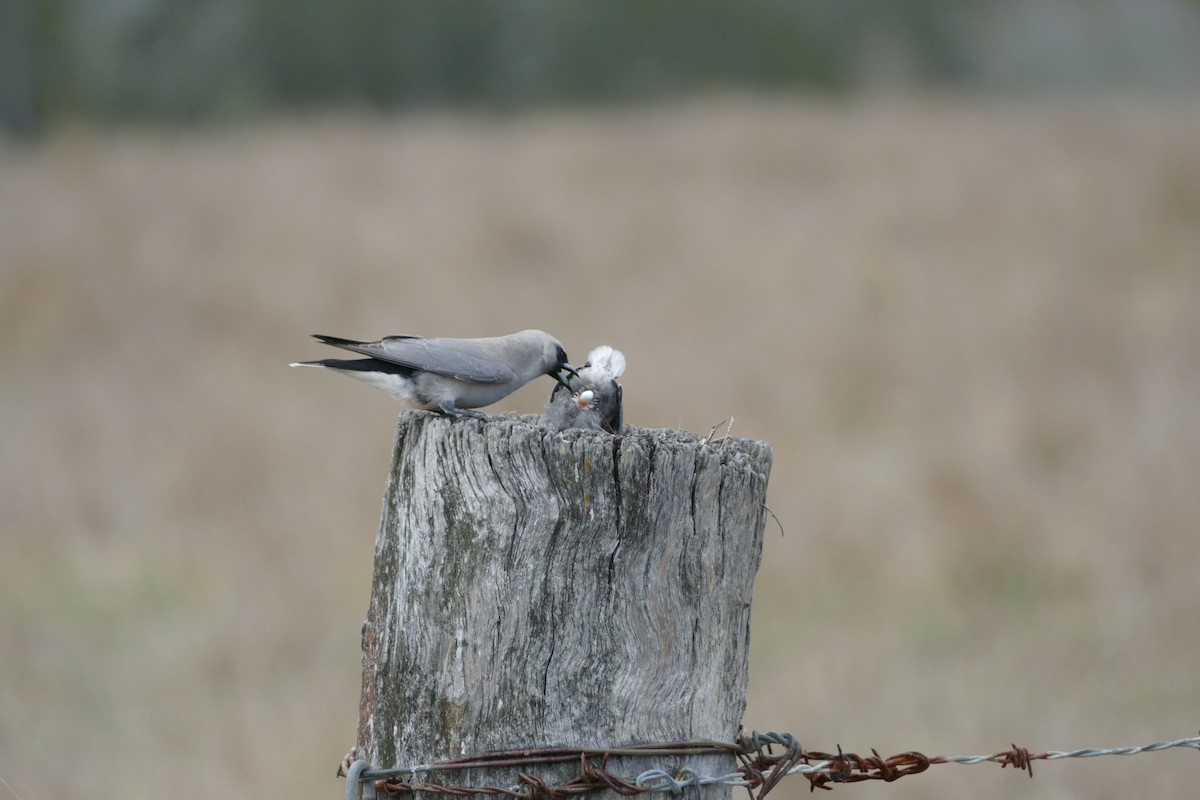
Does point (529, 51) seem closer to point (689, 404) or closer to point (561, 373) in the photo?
point (689, 404)

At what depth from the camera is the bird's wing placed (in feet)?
13.1

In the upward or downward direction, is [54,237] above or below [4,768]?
above

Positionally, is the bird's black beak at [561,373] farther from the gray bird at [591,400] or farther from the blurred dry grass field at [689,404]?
the blurred dry grass field at [689,404]

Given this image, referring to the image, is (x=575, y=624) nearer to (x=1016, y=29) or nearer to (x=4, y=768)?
(x=4, y=768)

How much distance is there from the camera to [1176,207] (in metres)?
17.8

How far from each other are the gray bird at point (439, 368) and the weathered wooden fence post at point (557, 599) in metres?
1.20


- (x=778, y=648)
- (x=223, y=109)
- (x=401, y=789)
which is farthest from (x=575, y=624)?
(x=223, y=109)

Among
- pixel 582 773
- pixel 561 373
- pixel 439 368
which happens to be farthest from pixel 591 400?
pixel 582 773

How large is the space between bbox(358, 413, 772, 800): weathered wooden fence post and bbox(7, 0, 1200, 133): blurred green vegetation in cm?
2754

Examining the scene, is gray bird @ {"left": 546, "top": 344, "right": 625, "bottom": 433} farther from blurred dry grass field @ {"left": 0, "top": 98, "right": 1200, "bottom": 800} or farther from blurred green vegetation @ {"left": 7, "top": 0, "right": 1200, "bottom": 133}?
blurred green vegetation @ {"left": 7, "top": 0, "right": 1200, "bottom": 133}

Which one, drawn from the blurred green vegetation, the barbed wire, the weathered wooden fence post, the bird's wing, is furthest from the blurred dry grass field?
the blurred green vegetation

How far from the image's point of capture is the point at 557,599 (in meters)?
2.66

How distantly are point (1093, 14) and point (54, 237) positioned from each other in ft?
96.1

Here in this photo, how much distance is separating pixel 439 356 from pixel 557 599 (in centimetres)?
155
